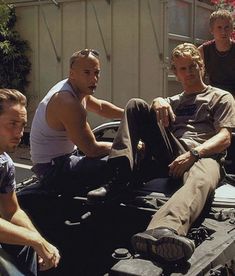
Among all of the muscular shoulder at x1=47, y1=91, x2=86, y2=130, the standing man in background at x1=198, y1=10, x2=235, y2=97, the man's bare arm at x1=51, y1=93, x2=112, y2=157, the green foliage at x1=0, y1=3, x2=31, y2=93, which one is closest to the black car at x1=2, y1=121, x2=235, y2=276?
the man's bare arm at x1=51, y1=93, x2=112, y2=157

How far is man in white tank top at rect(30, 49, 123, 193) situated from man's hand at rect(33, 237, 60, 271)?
1047mm

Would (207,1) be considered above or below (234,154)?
above

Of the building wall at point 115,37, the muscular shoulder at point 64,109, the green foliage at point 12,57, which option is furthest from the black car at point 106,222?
the green foliage at point 12,57

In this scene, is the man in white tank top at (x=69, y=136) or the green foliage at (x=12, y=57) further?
the green foliage at (x=12, y=57)

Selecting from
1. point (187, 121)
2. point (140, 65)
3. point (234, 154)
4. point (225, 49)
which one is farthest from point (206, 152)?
point (140, 65)

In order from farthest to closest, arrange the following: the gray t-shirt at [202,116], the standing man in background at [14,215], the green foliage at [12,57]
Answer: the green foliage at [12,57] < the gray t-shirt at [202,116] < the standing man in background at [14,215]

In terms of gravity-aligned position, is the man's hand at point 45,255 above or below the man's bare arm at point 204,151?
below

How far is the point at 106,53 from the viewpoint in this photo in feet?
35.9

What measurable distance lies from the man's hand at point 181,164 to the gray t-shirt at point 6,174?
1140 mm

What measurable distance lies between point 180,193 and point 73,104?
1119mm

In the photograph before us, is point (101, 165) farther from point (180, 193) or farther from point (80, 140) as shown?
point (180, 193)

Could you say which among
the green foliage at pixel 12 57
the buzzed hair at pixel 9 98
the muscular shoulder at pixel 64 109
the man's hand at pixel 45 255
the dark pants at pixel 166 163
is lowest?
the green foliage at pixel 12 57

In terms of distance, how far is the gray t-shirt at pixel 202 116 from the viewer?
4.04m

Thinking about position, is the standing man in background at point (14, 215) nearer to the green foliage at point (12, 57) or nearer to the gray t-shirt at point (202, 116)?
the gray t-shirt at point (202, 116)
